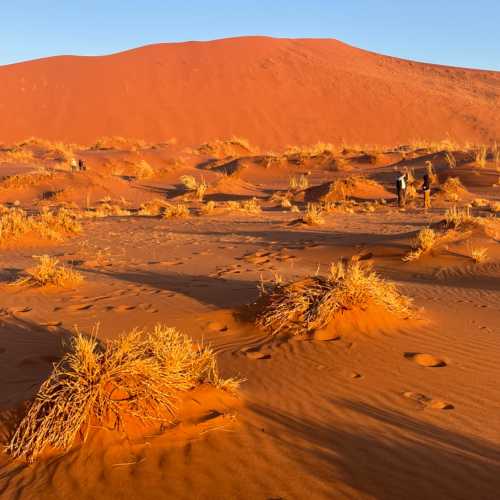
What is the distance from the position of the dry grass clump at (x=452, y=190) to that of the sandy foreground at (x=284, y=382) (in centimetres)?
897

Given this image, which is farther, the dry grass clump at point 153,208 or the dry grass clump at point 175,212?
the dry grass clump at point 153,208

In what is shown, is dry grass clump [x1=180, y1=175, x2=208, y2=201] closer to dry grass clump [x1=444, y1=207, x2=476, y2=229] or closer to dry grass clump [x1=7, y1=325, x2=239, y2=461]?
dry grass clump [x1=444, y1=207, x2=476, y2=229]

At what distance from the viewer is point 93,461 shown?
3010 mm

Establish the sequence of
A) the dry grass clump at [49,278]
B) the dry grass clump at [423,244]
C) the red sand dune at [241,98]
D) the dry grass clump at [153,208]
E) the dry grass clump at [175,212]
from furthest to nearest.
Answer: the red sand dune at [241,98] < the dry grass clump at [153,208] < the dry grass clump at [175,212] < the dry grass clump at [423,244] < the dry grass clump at [49,278]

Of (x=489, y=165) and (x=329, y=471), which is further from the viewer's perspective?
(x=489, y=165)

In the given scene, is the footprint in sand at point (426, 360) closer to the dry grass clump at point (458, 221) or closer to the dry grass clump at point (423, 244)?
the dry grass clump at point (423, 244)

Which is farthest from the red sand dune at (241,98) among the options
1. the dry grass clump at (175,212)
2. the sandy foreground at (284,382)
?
→ the sandy foreground at (284,382)

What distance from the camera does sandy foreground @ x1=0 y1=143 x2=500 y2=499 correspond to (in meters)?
2.88

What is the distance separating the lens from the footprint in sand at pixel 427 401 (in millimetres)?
3857

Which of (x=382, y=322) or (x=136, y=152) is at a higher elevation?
(x=136, y=152)

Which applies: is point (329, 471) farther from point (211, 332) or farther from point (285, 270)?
point (285, 270)

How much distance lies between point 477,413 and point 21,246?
1082 centimetres

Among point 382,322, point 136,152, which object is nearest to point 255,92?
point 136,152

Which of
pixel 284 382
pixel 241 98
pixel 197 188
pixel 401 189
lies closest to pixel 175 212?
pixel 197 188
